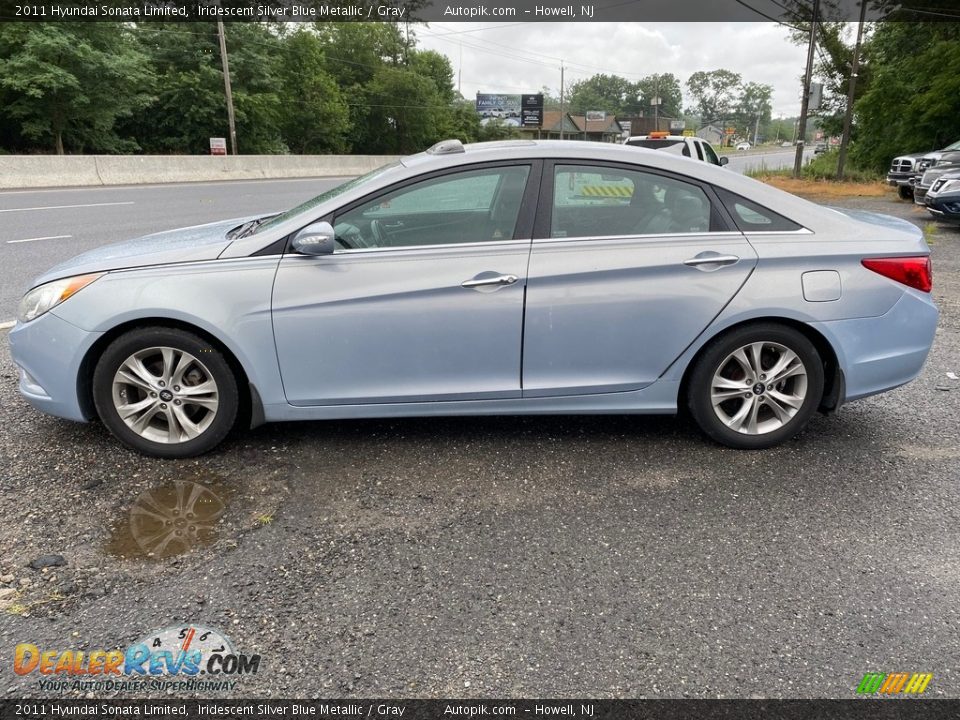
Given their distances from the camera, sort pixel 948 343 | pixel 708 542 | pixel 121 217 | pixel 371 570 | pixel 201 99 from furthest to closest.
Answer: pixel 201 99 → pixel 121 217 → pixel 948 343 → pixel 708 542 → pixel 371 570

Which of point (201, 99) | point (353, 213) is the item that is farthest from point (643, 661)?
point (201, 99)

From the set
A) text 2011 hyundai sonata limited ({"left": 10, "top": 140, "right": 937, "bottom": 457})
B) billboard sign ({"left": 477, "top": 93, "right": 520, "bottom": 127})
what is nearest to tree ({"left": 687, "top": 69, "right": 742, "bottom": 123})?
billboard sign ({"left": 477, "top": 93, "right": 520, "bottom": 127})

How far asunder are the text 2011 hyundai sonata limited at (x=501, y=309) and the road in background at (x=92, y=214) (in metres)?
3.26

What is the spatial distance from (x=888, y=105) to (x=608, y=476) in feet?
93.1

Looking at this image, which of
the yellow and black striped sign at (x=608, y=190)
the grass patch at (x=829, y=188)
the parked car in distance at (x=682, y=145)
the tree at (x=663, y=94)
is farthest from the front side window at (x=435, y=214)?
the tree at (x=663, y=94)

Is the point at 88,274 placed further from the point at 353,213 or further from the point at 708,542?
the point at 708,542

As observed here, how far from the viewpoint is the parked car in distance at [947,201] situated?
1085 cm

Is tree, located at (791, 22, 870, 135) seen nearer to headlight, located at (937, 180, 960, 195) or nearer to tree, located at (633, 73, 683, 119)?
headlight, located at (937, 180, 960, 195)

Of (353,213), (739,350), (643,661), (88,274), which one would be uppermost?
(353,213)

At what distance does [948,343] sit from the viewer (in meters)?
5.52

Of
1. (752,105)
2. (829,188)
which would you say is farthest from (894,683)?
(752,105)

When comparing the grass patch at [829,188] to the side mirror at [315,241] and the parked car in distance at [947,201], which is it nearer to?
the parked car in distance at [947,201]

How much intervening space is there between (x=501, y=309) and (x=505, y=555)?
1178 millimetres

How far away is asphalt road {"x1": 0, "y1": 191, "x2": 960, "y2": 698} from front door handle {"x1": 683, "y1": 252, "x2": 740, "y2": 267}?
970 millimetres
